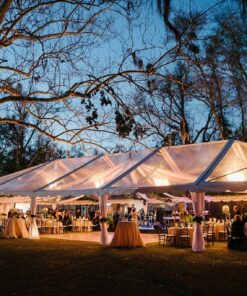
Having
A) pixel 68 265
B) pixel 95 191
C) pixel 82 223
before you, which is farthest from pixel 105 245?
pixel 82 223


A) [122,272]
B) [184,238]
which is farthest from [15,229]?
[122,272]

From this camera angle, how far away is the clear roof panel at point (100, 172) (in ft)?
45.5

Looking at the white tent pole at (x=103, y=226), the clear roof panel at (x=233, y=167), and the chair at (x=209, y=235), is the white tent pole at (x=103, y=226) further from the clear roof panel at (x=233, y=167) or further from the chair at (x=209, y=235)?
the clear roof panel at (x=233, y=167)

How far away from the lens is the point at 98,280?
706 cm

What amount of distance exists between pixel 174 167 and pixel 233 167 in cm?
193

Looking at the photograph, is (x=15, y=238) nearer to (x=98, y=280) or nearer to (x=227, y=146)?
(x=227, y=146)

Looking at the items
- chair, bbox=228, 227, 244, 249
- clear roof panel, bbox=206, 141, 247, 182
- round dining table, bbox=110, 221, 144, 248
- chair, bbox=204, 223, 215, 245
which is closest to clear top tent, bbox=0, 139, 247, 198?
clear roof panel, bbox=206, 141, 247, 182

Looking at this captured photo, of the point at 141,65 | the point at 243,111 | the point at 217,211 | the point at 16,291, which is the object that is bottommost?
the point at 16,291

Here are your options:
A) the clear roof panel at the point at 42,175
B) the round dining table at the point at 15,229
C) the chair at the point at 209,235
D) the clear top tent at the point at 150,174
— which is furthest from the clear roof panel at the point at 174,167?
the round dining table at the point at 15,229

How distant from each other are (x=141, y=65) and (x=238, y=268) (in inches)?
180

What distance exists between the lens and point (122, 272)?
7.98 meters

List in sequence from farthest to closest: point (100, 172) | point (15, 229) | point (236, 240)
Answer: point (15, 229), point (100, 172), point (236, 240)

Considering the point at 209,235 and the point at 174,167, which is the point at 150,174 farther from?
the point at 209,235

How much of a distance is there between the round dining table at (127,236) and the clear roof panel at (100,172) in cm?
145
